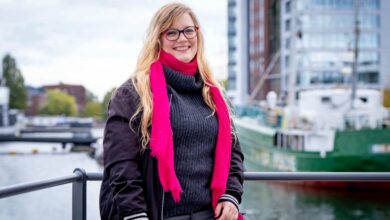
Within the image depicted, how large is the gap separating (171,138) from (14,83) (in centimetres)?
9704

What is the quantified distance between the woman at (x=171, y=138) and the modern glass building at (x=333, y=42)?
4239cm

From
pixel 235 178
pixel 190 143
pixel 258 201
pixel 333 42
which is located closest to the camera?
pixel 190 143

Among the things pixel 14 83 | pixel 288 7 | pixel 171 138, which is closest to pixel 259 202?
pixel 171 138

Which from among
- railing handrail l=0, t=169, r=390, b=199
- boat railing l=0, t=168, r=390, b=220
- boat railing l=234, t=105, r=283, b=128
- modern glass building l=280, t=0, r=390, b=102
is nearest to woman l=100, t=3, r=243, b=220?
boat railing l=0, t=168, r=390, b=220

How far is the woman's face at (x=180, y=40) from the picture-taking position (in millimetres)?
2117

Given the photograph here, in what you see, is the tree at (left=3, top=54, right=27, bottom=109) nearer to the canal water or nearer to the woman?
the canal water

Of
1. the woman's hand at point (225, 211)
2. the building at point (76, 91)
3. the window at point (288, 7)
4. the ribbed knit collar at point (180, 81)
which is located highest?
the window at point (288, 7)

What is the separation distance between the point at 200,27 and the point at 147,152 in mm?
594

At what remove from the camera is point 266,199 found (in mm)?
19328

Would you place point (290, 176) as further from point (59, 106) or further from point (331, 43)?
point (59, 106)

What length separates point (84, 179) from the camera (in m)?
2.86

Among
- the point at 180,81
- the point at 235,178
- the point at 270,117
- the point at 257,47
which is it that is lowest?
the point at 270,117

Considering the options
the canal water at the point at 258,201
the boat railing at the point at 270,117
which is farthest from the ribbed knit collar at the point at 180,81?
the boat railing at the point at 270,117

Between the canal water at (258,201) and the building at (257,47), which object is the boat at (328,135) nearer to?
the canal water at (258,201)
